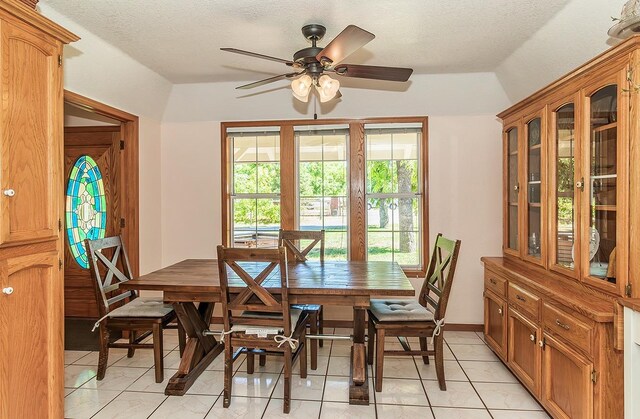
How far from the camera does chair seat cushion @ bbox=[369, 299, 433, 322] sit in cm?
271

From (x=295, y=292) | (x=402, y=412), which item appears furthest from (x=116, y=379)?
(x=402, y=412)

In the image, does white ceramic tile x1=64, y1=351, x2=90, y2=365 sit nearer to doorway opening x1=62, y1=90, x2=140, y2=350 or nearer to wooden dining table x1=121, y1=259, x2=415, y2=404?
doorway opening x1=62, y1=90, x2=140, y2=350

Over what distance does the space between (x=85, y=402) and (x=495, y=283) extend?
10.2 feet

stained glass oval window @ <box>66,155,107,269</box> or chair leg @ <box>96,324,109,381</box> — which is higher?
stained glass oval window @ <box>66,155,107,269</box>

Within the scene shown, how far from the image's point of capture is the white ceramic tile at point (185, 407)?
94.9 inches

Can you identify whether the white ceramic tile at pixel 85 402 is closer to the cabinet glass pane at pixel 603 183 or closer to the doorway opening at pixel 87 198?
the doorway opening at pixel 87 198

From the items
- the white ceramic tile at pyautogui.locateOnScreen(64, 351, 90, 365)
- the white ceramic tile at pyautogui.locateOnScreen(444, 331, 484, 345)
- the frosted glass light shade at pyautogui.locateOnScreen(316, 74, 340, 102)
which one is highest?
the frosted glass light shade at pyautogui.locateOnScreen(316, 74, 340, 102)

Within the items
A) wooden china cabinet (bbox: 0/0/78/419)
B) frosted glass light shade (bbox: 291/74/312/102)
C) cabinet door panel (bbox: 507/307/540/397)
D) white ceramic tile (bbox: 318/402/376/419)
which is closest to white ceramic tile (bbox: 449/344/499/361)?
cabinet door panel (bbox: 507/307/540/397)

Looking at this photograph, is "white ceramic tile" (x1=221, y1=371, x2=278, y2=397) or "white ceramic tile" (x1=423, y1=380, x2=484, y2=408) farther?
"white ceramic tile" (x1=221, y1=371, x2=278, y2=397)

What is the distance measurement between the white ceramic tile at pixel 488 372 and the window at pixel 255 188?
2.28 metres

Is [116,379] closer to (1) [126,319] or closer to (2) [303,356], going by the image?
(1) [126,319]

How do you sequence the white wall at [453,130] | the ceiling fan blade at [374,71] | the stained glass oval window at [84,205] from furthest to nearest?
the stained glass oval window at [84,205] → the white wall at [453,130] → the ceiling fan blade at [374,71]

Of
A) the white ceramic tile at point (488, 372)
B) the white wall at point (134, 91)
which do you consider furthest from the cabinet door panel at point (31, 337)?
the white ceramic tile at point (488, 372)

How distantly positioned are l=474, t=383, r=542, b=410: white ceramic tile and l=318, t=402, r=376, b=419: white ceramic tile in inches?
30.7
